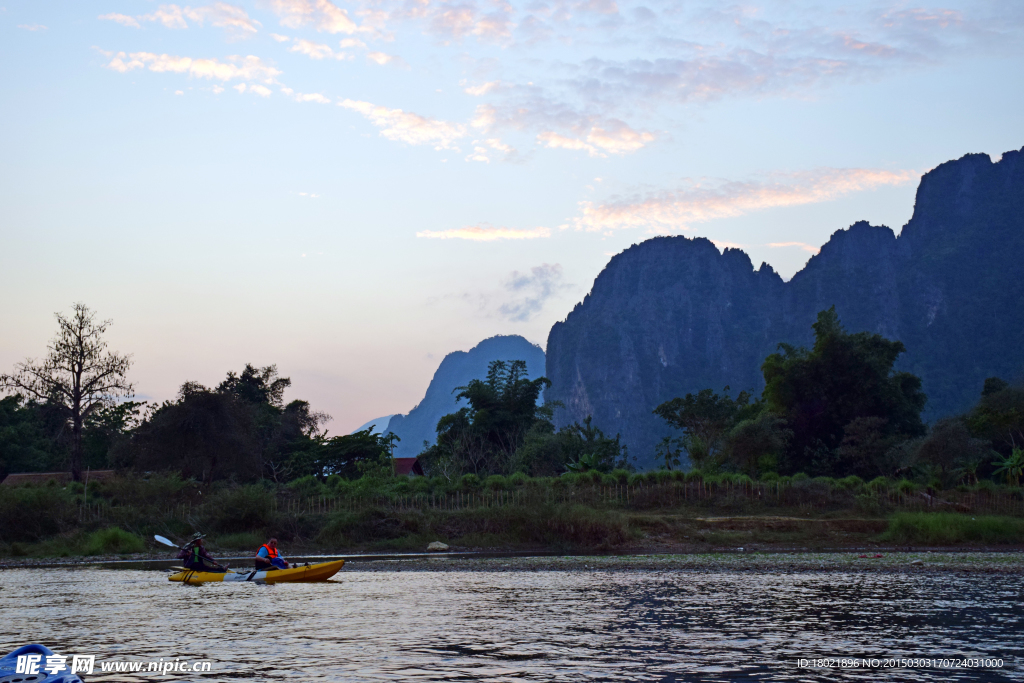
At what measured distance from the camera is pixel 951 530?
33.3 meters

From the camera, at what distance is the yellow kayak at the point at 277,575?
23.3 metres

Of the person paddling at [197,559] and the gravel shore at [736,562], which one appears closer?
the person paddling at [197,559]

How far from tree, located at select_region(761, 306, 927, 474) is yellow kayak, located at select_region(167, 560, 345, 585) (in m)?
34.4

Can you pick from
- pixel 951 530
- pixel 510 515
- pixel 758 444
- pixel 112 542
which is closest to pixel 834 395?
pixel 758 444

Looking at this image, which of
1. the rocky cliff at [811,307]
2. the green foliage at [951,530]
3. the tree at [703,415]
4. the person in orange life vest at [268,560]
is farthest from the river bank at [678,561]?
the rocky cliff at [811,307]

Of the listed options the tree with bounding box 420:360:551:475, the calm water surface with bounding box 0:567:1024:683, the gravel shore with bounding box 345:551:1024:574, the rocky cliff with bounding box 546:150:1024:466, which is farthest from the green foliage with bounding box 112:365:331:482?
the rocky cliff with bounding box 546:150:1024:466

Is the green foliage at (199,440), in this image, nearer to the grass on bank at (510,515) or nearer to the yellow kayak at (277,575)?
the grass on bank at (510,515)

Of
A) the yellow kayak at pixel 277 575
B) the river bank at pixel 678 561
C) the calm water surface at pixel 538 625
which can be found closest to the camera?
the calm water surface at pixel 538 625

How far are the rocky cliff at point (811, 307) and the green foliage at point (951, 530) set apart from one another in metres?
83.8

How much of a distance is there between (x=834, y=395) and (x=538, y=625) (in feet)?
141

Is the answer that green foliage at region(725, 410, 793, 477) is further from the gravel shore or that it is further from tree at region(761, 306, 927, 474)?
the gravel shore

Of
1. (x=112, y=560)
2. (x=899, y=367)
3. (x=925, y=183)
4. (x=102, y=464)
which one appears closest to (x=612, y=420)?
(x=899, y=367)

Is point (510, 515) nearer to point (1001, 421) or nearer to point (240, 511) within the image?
point (240, 511)

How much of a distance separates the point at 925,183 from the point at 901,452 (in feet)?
370
